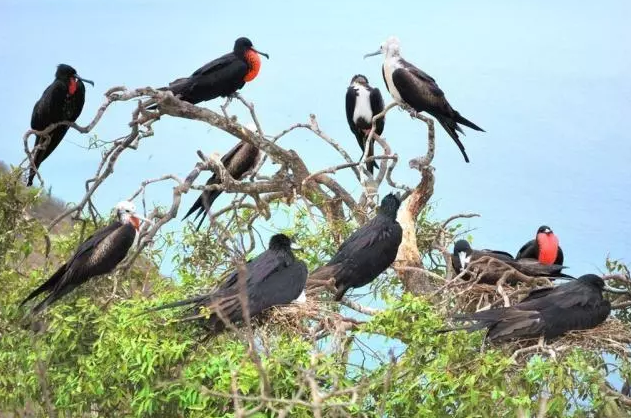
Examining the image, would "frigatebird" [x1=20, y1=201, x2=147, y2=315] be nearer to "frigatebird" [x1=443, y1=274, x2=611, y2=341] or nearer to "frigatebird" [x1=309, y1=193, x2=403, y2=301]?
"frigatebird" [x1=309, y1=193, x2=403, y2=301]

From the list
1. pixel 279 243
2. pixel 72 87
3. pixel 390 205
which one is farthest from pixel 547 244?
pixel 72 87

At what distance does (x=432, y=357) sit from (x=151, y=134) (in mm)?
3184

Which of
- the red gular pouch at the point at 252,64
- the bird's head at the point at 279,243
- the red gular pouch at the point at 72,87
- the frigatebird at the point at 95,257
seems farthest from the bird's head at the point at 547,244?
the red gular pouch at the point at 72,87

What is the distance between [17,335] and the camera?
7.41m

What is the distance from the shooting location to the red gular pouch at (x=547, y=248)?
938cm

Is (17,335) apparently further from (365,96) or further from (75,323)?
(365,96)

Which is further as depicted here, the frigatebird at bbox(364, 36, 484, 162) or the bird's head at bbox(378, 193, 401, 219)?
the frigatebird at bbox(364, 36, 484, 162)

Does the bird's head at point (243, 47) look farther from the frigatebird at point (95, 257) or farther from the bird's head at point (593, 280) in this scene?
the bird's head at point (593, 280)

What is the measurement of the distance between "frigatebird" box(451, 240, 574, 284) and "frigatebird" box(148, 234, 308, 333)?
1477 mm

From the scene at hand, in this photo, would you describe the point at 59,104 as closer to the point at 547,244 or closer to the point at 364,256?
the point at 364,256

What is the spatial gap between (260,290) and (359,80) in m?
4.39

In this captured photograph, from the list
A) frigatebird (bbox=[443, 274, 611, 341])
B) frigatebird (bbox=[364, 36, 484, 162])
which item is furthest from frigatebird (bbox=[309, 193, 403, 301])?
frigatebird (bbox=[364, 36, 484, 162])

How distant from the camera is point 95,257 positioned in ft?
25.3

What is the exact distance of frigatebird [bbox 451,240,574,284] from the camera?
7.94 m
